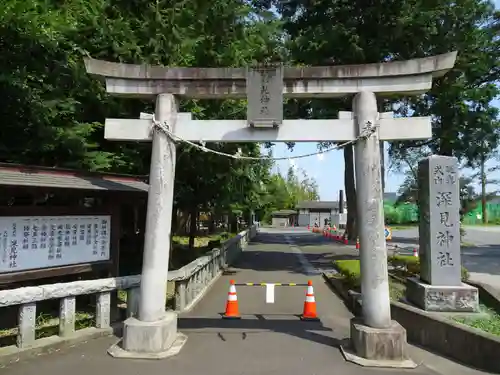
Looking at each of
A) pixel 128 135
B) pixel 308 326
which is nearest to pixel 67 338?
pixel 128 135

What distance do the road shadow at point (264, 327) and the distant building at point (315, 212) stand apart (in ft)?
188

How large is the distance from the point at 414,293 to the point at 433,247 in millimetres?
1079

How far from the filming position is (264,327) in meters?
8.20

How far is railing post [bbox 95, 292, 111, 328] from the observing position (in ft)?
24.3

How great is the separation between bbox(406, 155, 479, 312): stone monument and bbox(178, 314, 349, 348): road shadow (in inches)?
76.3

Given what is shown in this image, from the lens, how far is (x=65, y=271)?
24.2 ft

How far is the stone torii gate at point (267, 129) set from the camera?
646 centimetres

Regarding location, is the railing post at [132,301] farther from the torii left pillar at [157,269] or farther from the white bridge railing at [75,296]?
the torii left pillar at [157,269]

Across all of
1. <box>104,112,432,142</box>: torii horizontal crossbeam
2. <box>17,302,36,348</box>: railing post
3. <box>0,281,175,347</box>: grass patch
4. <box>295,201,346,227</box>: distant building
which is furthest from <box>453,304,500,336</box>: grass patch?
<box>295,201,346,227</box>: distant building

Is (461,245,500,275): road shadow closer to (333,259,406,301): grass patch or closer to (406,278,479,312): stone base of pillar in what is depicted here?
(333,259,406,301): grass patch

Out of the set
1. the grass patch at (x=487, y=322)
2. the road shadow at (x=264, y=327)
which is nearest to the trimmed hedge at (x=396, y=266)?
the road shadow at (x=264, y=327)

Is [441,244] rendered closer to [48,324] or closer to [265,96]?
[265,96]

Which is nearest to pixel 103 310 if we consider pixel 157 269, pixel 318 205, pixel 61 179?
pixel 157 269

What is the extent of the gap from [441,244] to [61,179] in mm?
7066
